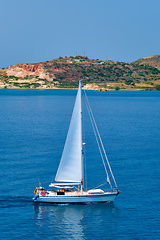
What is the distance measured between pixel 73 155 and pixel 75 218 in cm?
597

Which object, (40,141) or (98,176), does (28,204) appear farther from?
(40,141)

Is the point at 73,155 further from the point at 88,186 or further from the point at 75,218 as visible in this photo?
the point at 88,186

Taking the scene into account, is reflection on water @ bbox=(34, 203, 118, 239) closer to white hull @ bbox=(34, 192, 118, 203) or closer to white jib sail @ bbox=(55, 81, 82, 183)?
white hull @ bbox=(34, 192, 118, 203)

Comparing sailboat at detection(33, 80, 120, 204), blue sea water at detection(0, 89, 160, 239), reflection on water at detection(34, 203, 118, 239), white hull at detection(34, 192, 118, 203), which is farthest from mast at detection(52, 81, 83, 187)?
Result: blue sea water at detection(0, 89, 160, 239)

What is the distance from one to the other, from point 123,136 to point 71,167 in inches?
1561

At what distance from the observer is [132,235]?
33.6m

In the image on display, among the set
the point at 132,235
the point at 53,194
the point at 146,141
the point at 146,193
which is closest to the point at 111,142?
the point at 146,141

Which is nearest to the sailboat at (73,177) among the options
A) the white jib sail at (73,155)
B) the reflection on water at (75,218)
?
the white jib sail at (73,155)

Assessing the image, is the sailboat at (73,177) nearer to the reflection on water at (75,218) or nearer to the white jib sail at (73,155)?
the white jib sail at (73,155)

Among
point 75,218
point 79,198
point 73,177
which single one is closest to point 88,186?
point 73,177

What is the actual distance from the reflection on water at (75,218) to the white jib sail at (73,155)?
8.85 feet

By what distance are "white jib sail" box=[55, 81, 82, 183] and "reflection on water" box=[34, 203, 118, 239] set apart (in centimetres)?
270

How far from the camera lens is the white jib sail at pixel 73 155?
39.0 meters

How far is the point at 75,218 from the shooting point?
36375 millimetres
